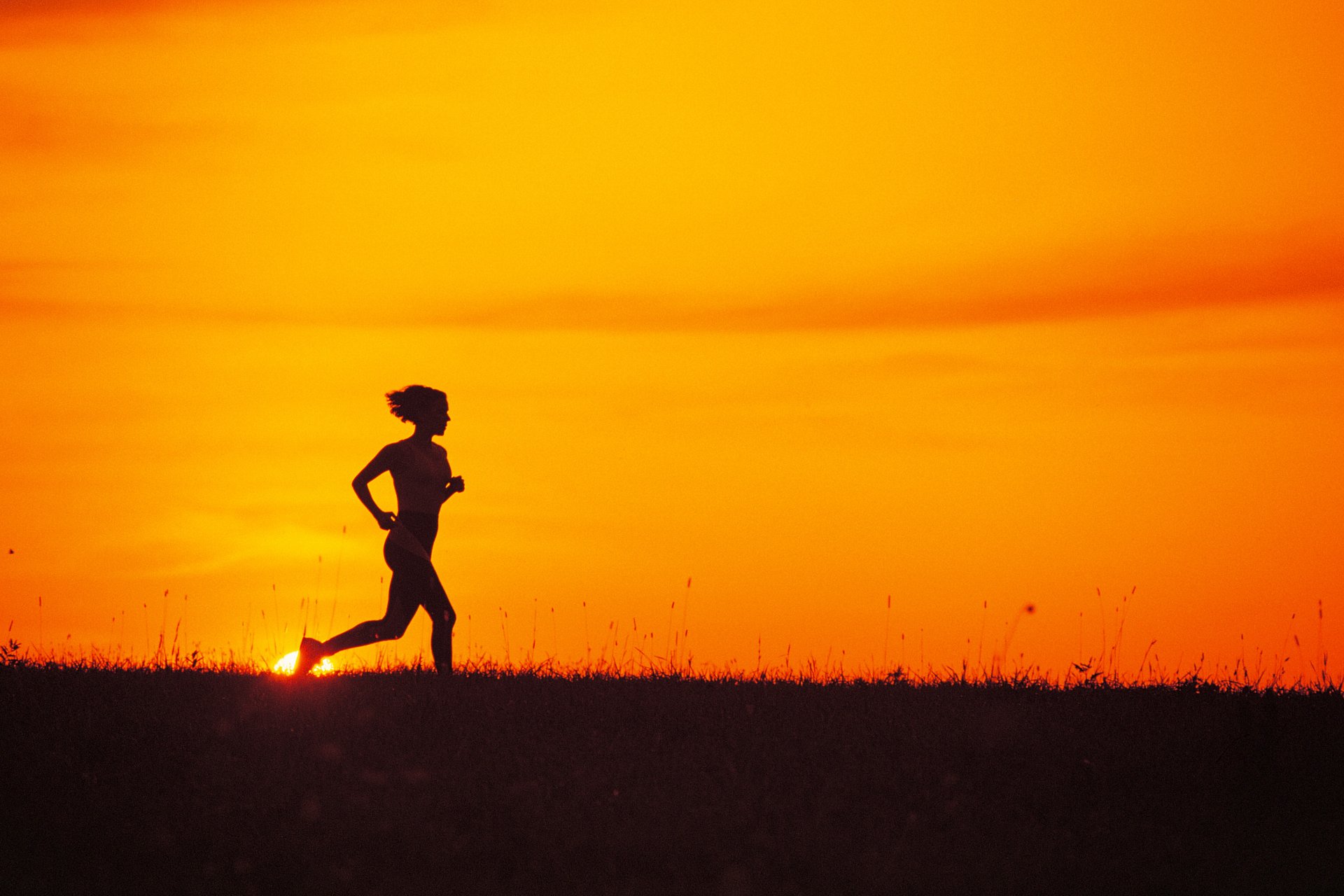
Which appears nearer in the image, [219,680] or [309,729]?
[309,729]

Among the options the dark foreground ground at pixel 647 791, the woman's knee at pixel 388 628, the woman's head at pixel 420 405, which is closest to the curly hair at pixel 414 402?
the woman's head at pixel 420 405

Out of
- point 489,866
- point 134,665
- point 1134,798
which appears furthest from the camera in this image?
point 134,665

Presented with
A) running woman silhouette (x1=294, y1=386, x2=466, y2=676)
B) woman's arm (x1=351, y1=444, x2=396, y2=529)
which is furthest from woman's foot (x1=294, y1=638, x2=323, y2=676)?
woman's arm (x1=351, y1=444, x2=396, y2=529)

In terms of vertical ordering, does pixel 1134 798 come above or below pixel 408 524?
below

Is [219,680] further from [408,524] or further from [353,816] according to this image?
[353,816]

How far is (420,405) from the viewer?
11.4m

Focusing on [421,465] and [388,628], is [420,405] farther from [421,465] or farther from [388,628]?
[388,628]

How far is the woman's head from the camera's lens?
Result: 450 inches

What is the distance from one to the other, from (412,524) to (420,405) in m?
0.98

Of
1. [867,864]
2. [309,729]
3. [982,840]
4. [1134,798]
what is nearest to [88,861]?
[309,729]

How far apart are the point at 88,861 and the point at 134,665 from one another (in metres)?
4.75

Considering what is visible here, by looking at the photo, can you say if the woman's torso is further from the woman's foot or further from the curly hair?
the woman's foot

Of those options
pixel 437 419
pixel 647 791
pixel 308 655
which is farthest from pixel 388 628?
pixel 647 791

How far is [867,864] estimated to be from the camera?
761 centimetres
